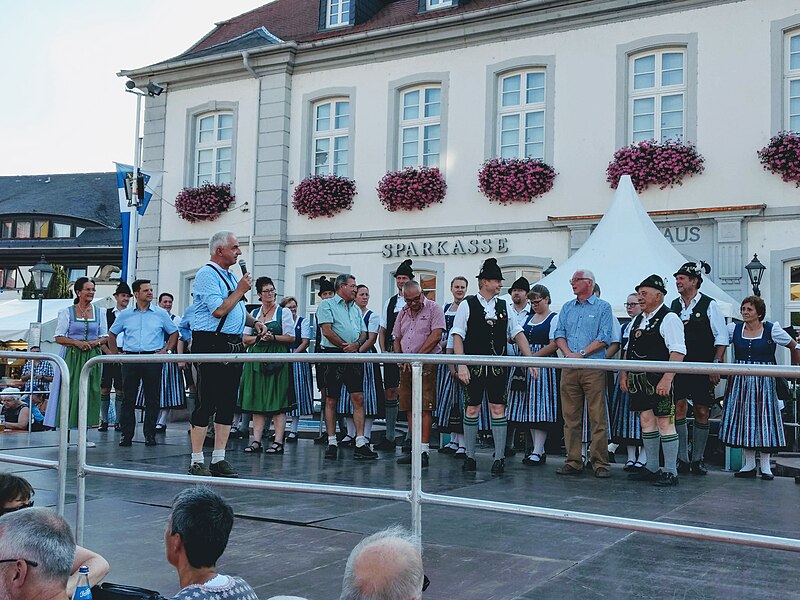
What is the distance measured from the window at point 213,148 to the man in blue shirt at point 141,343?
32.8 feet

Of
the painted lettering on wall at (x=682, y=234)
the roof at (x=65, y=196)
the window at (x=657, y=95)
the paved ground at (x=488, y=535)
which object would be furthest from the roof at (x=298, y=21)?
the roof at (x=65, y=196)

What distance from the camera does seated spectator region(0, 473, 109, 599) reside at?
3.27 m

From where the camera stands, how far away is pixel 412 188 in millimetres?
16500

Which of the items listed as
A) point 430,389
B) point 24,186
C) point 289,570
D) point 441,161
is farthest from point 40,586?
point 24,186

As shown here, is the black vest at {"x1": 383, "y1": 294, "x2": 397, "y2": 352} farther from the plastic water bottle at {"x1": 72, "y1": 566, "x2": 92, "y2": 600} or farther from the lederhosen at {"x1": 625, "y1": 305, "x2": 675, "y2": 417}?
the plastic water bottle at {"x1": 72, "y1": 566, "x2": 92, "y2": 600}

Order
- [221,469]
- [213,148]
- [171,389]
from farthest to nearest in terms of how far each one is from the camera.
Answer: [213,148], [171,389], [221,469]

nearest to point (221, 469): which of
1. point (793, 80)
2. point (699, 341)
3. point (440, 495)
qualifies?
point (440, 495)

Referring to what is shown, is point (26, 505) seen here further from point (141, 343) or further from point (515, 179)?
point (515, 179)

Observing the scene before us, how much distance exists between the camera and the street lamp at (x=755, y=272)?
13.2 meters

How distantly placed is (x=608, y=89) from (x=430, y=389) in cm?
924

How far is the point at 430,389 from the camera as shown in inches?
303

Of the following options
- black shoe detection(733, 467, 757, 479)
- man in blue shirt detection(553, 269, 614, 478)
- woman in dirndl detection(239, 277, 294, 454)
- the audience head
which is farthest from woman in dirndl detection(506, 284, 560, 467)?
the audience head

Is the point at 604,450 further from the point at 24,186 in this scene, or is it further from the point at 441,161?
the point at 24,186

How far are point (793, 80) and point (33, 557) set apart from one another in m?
13.9
